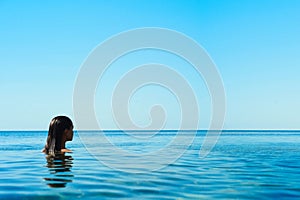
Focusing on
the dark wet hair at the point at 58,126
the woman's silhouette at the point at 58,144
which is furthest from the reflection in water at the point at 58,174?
the dark wet hair at the point at 58,126

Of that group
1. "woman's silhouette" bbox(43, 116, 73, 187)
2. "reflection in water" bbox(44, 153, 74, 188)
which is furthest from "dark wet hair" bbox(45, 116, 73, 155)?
"reflection in water" bbox(44, 153, 74, 188)

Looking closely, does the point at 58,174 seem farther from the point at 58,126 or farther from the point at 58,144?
the point at 58,144

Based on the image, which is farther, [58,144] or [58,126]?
[58,144]

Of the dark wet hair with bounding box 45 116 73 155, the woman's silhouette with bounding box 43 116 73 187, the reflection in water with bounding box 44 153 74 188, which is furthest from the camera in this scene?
the dark wet hair with bounding box 45 116 73 155

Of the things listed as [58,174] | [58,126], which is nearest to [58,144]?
[58,126]

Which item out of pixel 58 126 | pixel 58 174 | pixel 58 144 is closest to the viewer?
pixel 58 174

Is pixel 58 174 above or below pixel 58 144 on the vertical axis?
below

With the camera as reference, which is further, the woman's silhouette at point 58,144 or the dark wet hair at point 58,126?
the dark wet hair at point 58,126

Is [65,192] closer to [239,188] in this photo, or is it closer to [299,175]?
[239,188]

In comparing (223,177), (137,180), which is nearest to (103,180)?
(137,180)

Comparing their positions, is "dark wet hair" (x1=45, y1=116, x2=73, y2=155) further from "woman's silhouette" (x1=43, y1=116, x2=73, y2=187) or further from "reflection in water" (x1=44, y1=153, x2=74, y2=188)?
"reflection in water" (x1=44, y1=153, x2=74, y2=188)

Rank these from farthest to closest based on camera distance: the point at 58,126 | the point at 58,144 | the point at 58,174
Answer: the point at 58,144, the point at 58,126, the point at 58,174

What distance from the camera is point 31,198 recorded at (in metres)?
7.79

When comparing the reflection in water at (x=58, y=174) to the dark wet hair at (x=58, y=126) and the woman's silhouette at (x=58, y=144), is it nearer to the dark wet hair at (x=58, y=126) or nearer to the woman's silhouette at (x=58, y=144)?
the woman's silhouette at (x=58, y=144)
